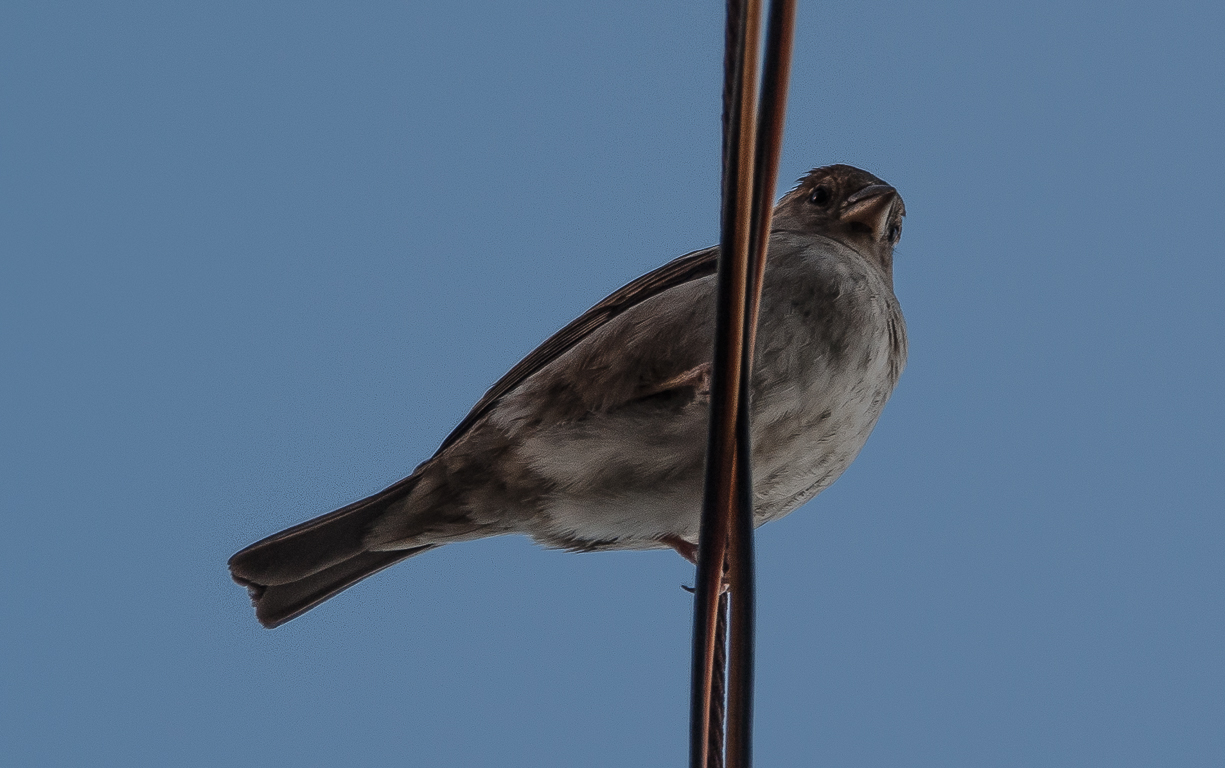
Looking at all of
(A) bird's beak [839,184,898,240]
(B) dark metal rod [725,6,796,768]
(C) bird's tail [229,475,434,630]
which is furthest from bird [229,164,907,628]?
(B) dark metal rod [725,6,796,768]

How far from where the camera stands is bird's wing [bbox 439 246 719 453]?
418cm

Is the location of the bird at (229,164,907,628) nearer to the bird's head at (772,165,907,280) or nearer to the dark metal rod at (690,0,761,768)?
the bird's head at (772,165,907,280)

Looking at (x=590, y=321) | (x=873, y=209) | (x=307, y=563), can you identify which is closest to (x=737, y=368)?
(x=590, y=321)

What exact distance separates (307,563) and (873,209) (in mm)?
2500

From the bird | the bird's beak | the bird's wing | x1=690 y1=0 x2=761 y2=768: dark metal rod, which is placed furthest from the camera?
the bird's beak

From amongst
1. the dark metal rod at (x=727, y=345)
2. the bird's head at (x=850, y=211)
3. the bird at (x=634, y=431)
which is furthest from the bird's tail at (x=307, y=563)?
the dark metal rod at (x=727, y=345)

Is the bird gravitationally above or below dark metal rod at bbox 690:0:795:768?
above

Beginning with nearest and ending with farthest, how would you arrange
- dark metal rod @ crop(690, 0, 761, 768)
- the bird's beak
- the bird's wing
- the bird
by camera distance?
dark metal rod @ crop(690, 0, 761, 768), the bird, the bird's wing, the bird's beak

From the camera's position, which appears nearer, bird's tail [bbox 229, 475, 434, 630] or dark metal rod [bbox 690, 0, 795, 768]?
dark metal rod [bbox 690, 0, 795, 768]

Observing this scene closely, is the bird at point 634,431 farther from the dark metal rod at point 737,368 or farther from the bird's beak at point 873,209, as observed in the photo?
the dark metal rod at point 737,368

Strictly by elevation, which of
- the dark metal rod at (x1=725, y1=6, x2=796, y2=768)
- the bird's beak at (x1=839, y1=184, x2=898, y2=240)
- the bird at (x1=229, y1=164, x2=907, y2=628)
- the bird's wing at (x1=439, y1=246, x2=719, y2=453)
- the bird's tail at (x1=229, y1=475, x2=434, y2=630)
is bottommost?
the dark metal rod at (x1=725, y1=6, x2=796, y2=768)

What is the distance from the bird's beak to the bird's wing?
0.86m

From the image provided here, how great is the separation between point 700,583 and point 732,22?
0.82 meters

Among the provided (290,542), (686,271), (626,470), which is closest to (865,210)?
(686,271)
